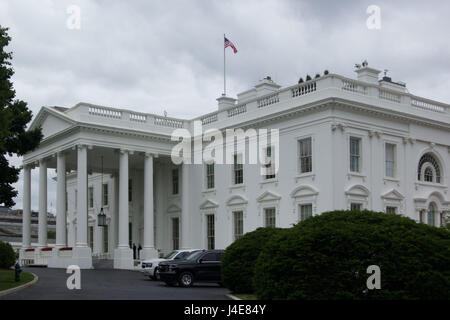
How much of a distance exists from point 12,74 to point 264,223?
18.2m

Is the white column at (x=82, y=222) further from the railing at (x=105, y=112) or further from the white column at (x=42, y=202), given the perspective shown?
the white column at (x=42, y=202)

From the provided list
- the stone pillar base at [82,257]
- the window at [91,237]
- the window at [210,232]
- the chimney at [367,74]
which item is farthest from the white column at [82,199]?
the chimney at [367,74]

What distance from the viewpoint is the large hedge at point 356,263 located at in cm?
1535

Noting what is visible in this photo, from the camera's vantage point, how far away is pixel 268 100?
38.4 m

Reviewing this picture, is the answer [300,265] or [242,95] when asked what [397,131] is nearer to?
[242,95]

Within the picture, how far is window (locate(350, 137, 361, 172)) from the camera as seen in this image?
34625 millimetres

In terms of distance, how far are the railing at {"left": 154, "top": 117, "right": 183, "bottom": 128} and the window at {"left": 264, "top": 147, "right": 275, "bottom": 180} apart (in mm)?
9298

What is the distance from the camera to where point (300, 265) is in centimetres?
1557

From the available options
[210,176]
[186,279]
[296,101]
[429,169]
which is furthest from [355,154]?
[186,279]

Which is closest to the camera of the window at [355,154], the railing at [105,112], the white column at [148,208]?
the window at [355,154]

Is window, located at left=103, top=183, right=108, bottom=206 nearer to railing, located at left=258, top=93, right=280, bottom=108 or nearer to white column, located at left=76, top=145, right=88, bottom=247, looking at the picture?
white column, located at left=76, top=145, right=88, bottom=247

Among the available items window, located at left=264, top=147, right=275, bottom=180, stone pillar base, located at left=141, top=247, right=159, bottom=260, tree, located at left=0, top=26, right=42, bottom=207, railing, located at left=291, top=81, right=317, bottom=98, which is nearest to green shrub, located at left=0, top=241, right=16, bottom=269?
tree, located at left=0, top=26, right=42, bottom=207

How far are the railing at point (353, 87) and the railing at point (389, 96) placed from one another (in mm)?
1388
